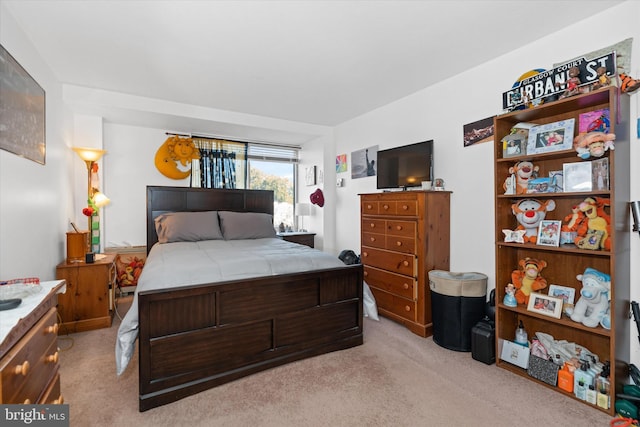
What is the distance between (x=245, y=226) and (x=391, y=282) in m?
1.93

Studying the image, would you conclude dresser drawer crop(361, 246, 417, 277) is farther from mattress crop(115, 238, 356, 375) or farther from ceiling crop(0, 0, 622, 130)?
ceiling crop(0, 0, 622, 130)

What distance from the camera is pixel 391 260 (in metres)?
3.07

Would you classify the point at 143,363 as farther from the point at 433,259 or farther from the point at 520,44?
the point at 520,44

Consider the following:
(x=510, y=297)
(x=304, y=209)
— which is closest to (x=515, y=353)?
(x=510, y=297)

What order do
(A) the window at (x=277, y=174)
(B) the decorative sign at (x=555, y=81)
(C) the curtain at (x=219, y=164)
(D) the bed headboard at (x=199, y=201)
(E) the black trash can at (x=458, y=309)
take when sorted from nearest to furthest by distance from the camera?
(B) the decorative sign at (x=555, y=81), (E) the black trash can at (x=458, y=309), (D) the bed headboard at (x=199, y=201), (C) the curtain at (x=219, y=164), (A) the window at (x=277, y=174)

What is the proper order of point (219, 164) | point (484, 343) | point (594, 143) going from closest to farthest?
point (594, 143) < point (484, 343) < point (219, 164)

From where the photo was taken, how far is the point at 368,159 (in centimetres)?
401

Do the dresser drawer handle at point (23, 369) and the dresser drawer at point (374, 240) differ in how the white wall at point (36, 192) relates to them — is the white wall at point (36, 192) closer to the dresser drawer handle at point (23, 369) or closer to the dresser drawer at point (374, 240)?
the dresser drawer handle at point (23, 369)

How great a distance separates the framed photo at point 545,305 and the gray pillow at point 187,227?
125 inches

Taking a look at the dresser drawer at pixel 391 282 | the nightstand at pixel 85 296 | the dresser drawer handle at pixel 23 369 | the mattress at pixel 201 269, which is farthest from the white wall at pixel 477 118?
the nightstand at pixel 85 296

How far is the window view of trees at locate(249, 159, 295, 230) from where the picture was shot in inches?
200

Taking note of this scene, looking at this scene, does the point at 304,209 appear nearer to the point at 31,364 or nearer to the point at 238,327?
the point at 238,327

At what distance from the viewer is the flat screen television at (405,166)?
299 centimetres

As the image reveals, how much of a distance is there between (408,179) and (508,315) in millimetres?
1531
